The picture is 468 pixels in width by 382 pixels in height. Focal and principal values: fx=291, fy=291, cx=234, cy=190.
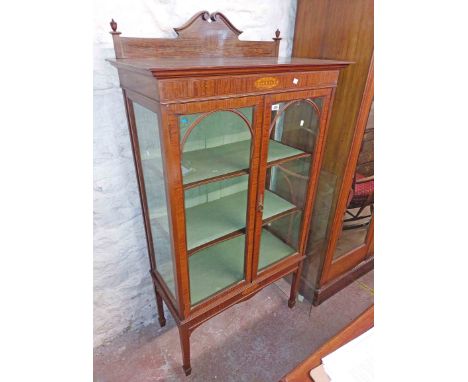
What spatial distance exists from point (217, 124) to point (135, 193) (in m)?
0.57

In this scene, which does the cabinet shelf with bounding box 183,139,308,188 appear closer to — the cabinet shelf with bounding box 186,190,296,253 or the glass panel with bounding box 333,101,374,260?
the cabinet shelf with bounding box 186,190,296,253

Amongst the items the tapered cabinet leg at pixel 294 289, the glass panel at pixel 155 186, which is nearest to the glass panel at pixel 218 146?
the glass panel at pixel 155 186

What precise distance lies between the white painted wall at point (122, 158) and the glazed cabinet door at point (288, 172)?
49 cm

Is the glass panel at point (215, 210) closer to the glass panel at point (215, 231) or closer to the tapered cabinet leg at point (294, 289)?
the glass panel at point (215, 231)

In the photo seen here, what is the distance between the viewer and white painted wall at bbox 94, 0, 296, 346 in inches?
46.6

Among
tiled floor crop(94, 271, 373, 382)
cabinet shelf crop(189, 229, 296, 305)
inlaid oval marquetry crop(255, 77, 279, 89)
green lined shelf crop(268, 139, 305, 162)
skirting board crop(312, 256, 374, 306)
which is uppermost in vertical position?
inlaid oval marquetry crop(255, 77, 279, 89)

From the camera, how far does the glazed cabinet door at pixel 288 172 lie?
50.5 inches

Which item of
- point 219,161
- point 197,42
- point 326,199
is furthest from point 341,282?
point 197,42

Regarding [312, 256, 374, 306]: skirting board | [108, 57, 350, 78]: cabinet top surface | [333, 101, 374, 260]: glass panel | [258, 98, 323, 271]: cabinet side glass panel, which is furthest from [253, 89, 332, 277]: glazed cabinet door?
[312, 256, 374, 306]: skirting board

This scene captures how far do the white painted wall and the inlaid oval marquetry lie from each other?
1.61 feet

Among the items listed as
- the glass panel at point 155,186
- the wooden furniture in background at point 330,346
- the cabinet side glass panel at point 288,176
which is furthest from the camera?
the cabinet side glass panel at point 288,176

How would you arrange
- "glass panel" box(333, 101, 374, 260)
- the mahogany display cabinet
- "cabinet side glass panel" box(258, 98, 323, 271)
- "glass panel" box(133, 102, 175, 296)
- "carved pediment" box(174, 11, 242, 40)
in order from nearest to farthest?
the mahogany display cabinet, "glass panel" box(133, 102, 175, 296), "carved pediment" box(174, 11, 242, 40), "cabinet side glass panel" box(258, 98, 323, 271), "glass panel" box(333, 101, 374, 260)
